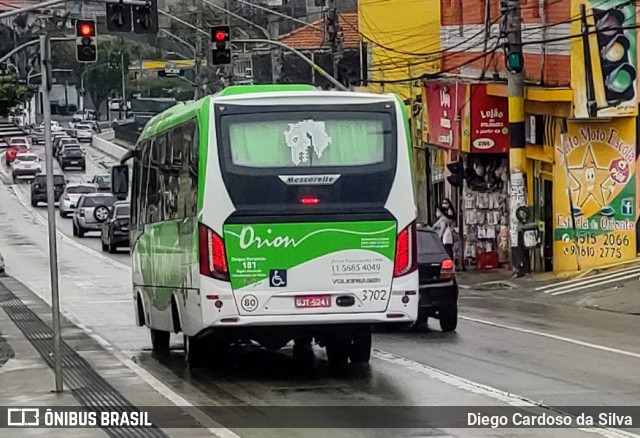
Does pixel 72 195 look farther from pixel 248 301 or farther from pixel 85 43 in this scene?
pixel 248 301

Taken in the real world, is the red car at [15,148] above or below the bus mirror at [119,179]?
above

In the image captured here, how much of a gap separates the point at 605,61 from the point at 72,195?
1502 inches

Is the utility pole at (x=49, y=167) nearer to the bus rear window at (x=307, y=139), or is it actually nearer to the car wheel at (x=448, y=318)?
the bus rear window at (x=307, y=139)

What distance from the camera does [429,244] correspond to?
70.3 ft

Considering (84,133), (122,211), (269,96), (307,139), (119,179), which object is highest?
(84,133)

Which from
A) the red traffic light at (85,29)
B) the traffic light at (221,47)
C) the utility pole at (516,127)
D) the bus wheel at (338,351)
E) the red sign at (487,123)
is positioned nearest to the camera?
the bus wheel at (338,351)

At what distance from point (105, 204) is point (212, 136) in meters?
42.2

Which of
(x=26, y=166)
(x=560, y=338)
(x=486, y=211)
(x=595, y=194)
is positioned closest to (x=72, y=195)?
(x=26, y=166)

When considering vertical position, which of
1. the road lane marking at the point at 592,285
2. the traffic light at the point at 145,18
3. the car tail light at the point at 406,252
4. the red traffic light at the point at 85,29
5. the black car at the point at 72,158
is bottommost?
the road lane marking at the point at 592,285

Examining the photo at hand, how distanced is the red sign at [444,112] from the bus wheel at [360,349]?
22621 mm

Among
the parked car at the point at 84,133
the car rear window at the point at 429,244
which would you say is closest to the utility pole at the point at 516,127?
the car rear window at the point at 429,244

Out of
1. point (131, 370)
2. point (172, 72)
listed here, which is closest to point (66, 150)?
point (172, 72)

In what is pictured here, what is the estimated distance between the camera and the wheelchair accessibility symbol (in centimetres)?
1494

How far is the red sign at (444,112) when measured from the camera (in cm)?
3941
